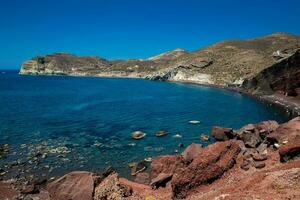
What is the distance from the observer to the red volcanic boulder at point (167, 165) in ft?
108

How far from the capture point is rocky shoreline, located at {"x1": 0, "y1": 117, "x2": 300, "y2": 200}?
2184 cm

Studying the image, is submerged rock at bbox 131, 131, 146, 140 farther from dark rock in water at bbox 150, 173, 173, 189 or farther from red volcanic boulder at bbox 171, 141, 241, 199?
red volcanic boulder at bbox 171, 141, 241, 199

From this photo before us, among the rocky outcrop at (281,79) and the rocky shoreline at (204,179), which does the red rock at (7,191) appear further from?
the rocky outcrop at (281,79)

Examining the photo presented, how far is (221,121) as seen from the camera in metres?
70.8

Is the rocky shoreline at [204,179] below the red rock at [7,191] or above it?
above

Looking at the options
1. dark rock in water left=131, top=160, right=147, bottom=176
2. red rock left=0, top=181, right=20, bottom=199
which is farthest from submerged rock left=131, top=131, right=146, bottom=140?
red rock left=0, top=181, right=20, bottom=199

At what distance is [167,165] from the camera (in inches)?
1310

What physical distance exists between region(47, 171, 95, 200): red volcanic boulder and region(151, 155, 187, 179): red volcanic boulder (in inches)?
283

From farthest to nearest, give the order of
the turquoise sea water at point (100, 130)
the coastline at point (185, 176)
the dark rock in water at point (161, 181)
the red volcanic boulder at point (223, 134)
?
the red volcanic boulder at point (223, 134) → the turquoise sea water at point (100, 130) → the dark rock in water at point (161, 181) → the coastline at point (185, 176)

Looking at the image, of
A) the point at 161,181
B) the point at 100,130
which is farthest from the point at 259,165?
the point at 100,130

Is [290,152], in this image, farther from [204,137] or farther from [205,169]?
[204,137]

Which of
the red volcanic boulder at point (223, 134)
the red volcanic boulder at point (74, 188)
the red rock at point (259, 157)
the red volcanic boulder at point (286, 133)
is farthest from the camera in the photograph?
the red volcanic boulder at point (223, 134)

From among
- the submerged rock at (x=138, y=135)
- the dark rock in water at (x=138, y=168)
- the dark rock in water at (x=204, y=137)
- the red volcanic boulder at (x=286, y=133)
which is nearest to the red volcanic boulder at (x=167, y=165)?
the dark rock in water at (x=138, y=168)

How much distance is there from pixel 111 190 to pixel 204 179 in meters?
7.79
